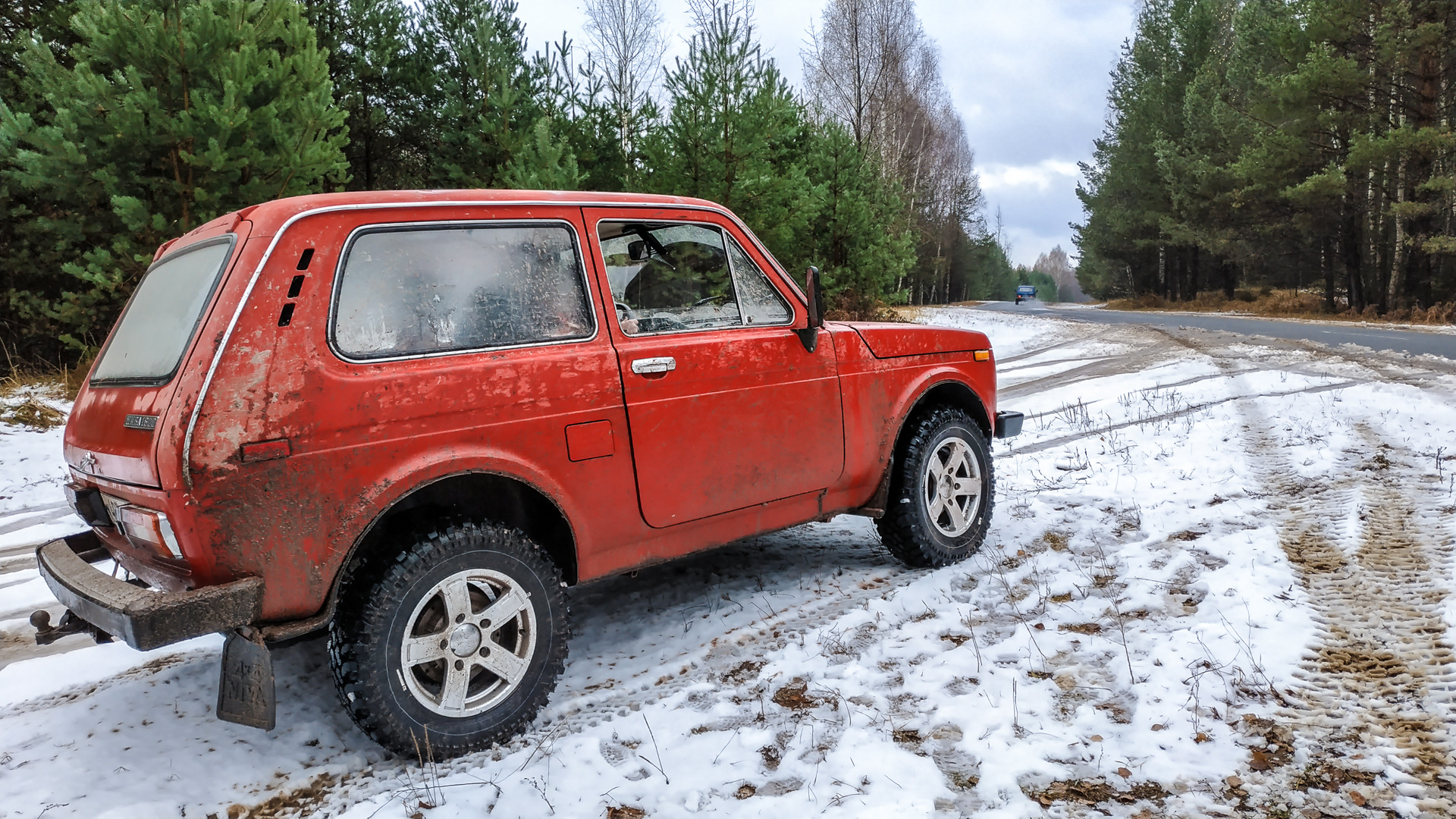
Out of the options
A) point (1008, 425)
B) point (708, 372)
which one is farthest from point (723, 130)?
point (708, 372)

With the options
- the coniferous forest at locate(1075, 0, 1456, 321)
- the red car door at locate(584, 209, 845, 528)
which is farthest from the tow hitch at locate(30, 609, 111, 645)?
the coniferous forest at locate(1075, 0, 1456, 321)

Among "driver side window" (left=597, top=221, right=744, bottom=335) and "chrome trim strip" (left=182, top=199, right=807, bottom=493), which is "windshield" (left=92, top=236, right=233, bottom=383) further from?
"driver side window" (left=597, top=221, right=744, bottom=335)

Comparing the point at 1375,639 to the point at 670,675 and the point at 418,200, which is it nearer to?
the point at 670,675

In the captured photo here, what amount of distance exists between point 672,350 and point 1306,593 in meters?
2.90

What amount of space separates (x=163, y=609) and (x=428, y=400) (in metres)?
0.89

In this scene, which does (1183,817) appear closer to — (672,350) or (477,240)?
(672,350)

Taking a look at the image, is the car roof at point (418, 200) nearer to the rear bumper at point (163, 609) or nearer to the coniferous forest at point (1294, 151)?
the rear bumper at point (163, 609)

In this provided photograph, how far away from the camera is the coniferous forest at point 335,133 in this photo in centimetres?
865

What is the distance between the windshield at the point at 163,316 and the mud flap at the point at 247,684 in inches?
32.6

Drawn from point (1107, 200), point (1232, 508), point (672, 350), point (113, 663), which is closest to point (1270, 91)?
point (1107, 200)

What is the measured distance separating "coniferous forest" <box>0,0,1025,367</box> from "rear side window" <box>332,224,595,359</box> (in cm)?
768

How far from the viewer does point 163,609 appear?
83.5 inches

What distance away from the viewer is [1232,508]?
15.4ft

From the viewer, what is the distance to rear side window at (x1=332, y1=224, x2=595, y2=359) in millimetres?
2545
